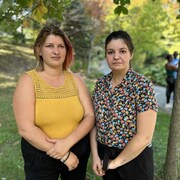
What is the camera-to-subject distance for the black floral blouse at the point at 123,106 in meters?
2.11

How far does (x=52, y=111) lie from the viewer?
88.5 inches

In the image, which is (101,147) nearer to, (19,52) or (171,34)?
(171,34)

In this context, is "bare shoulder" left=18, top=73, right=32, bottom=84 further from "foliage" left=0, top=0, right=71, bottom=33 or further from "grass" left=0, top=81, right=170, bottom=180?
"grass" left=0, top=81, right=170, bottom=180

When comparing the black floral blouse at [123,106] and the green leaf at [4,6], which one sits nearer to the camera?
the green leaf at [4,6]

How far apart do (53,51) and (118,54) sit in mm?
515

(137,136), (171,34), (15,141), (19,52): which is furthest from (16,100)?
(19,52)

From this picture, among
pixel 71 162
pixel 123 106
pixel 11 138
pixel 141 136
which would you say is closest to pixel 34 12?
pixel 123 106

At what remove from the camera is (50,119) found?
225 cm

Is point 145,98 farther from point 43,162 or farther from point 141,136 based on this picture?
point 43,162

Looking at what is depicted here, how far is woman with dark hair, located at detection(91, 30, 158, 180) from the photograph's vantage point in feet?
6.91

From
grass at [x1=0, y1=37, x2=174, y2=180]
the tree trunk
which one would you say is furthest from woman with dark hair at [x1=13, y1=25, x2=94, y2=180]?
grass at [x1=0, y1=37, x2=174, y2=180]

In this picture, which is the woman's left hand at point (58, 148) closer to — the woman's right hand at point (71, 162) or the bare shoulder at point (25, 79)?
the woman's right hand at point (71, 162)

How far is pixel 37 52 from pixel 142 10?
11310mm

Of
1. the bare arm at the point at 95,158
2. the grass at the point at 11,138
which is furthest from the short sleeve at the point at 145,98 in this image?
the grass at the point at 11,138
